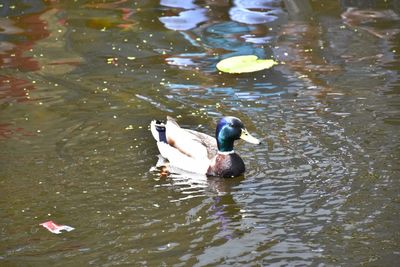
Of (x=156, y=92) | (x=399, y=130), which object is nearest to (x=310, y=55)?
(x=156, y=92)

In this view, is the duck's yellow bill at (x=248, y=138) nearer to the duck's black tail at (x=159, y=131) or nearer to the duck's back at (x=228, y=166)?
the duck's back at (x=228, y=166)

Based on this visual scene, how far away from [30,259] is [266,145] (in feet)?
10.2

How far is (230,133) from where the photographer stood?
9469 mm

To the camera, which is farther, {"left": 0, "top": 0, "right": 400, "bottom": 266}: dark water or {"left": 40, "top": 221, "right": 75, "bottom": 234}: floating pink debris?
{"left": 40, "top": 221, "right": 75, "bottom": 234}: floating pink debris

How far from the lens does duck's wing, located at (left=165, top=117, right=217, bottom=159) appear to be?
31.8ft

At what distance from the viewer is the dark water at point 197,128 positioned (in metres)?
7.77

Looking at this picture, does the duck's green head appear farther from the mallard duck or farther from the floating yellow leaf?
the floating yellow leaf

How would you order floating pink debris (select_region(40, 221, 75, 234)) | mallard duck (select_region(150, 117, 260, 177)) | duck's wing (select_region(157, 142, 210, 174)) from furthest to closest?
1. duck's wing (select_region(157, 142, 210, 174))
2. mallard duck (select_region(150, 117, 260, 177))
3. floating pink debris (select_region(40, 221, 75, 234))

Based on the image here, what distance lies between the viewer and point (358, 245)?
7.54 meters

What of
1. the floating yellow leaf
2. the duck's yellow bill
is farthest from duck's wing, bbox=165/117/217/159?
the floating yellow leaf

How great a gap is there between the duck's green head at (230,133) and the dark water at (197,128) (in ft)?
0.82

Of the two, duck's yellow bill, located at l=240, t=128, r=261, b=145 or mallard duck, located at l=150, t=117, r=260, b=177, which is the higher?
duck's yellow bill, located at l=240, t=128, r=261, b=145

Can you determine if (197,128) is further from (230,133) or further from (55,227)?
(55,227)

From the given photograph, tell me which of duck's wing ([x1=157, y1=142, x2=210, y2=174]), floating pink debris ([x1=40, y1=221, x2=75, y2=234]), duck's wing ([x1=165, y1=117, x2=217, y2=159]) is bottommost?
duck's wing ([x1=157, y1=142, x2=210, y2=174])
